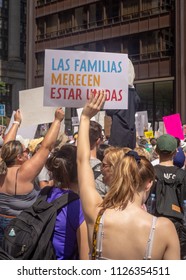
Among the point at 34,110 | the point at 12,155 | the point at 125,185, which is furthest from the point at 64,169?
the point at 34,110

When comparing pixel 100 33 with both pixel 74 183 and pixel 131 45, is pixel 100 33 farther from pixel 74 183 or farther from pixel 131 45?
pixel 74 183

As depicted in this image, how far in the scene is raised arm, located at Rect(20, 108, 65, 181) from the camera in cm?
376

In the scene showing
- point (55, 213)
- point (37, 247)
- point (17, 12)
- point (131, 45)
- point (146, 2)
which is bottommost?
point (37, 247)

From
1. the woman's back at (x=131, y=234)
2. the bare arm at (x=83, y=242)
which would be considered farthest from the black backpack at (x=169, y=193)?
the woman's back at (x=131, y=234)

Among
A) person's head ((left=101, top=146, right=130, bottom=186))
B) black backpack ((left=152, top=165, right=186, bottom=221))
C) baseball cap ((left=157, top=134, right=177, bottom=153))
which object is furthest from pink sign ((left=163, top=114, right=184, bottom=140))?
person's head ((left=101, top=146, right=130, bottom=186))

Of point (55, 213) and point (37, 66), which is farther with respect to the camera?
point (37, 66)

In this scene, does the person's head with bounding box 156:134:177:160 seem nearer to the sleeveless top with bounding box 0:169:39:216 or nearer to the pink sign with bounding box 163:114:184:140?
the sleeveless top with bounding box 0:169:39:216

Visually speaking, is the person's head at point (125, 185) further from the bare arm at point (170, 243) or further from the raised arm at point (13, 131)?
the raised arm at point (13, 131)

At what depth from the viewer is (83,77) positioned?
155 inches

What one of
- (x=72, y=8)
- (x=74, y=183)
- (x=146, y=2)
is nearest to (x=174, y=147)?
(x=74, y=183)

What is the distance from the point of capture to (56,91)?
4027 mm
